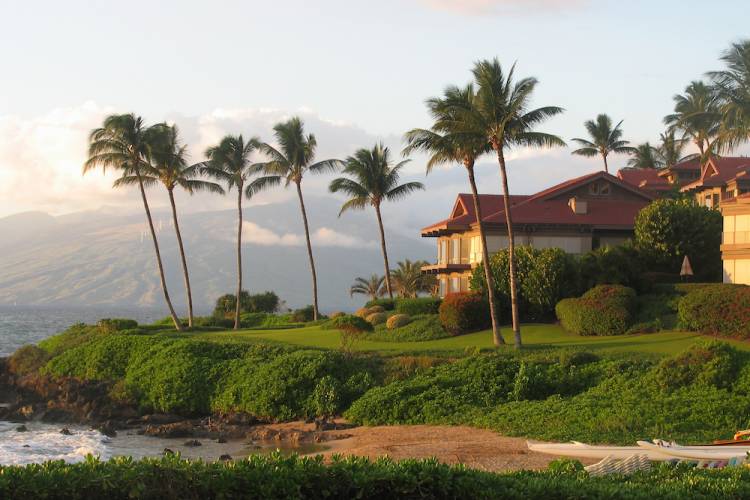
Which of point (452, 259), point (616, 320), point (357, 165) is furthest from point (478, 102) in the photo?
point (357, 165)

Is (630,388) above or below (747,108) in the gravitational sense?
below

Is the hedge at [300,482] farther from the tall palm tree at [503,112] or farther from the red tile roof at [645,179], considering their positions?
the red tile roof at [645,179]

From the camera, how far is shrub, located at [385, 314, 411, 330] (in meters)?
46.0

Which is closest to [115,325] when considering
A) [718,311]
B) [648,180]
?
[718,311]

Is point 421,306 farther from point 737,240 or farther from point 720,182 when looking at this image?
point 720,182

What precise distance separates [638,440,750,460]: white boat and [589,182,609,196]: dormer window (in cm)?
4413

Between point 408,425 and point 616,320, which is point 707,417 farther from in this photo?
point 616,320

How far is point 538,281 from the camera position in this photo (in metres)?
43.8

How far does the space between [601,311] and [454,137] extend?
390 inches

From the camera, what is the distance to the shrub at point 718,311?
116 feet

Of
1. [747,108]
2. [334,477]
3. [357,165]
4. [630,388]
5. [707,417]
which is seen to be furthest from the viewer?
[357,165]

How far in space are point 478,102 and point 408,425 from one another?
1489cm

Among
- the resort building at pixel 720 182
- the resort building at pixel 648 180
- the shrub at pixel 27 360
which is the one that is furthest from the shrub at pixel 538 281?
Answer: the resort building at pixel 648 180

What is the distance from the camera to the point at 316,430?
29.8m
